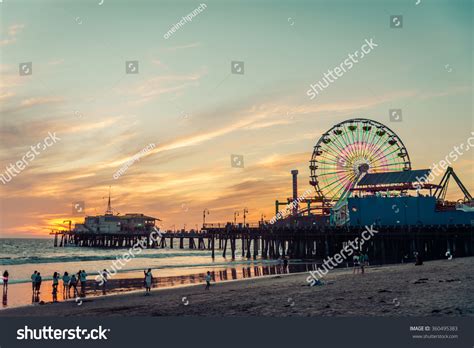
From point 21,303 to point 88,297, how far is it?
3629 millimetres

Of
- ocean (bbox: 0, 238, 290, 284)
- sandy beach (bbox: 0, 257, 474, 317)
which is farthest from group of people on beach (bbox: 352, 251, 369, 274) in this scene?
ocean (bbox: 0, 238, 290, 284)

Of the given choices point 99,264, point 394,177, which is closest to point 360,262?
point 394,177

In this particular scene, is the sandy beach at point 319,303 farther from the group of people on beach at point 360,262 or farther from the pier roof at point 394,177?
the pier roof at point 394,177

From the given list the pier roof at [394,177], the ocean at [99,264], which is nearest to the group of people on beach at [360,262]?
the ocean at [99,264]

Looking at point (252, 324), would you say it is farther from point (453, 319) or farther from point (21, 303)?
point (21, 303)

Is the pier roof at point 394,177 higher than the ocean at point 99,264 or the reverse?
higher

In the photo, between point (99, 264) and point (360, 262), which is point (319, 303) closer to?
point (360, 262)

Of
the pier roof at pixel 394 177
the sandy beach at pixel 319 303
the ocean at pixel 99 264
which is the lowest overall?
the ocean at pixel 99 264

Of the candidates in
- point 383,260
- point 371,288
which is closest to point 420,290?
point 371,288

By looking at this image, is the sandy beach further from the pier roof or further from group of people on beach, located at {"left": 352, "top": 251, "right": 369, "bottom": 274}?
the pier roof

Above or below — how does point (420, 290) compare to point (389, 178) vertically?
below

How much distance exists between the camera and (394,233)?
2392 inches

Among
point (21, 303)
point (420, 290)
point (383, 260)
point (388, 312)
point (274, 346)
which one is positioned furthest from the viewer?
point (383, 260)

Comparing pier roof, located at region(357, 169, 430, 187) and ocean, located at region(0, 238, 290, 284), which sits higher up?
pier roof, located at region(357, 169, 430, 187)
